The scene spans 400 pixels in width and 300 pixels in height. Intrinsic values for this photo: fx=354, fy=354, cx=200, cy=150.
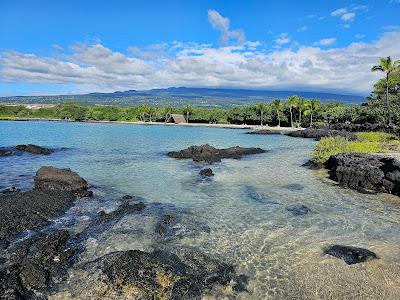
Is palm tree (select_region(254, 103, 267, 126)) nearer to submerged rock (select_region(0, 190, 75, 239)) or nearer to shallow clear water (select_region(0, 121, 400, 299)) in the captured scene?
shallow clear water (select_region(0, 121, 400, 299))

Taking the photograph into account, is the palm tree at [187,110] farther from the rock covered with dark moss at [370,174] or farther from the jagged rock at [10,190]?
the jagged rock at [10,190]

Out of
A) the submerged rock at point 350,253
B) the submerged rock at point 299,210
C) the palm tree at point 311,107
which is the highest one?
the palm tree at point 311,107

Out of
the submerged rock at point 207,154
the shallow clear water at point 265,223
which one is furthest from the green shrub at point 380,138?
the shallow clear water at point 265,223

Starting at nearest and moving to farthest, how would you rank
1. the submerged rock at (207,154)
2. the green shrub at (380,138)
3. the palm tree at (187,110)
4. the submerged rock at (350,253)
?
the submerged rock at (350,253) → the submerged rock at (207,154) → the green shrub at (380,138) → the palm tree at (187,110)

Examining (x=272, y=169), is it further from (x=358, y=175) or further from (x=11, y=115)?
(x=11, y=115)

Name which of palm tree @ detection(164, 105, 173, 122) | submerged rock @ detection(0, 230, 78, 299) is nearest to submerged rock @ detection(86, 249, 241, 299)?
submerged rock @ detection(0, 230, 78, 299)

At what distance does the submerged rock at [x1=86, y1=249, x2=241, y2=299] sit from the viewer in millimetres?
10812

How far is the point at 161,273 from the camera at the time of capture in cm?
1184

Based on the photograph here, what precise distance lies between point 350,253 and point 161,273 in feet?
23.7

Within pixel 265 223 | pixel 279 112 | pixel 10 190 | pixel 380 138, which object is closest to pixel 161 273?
pixel 265 223

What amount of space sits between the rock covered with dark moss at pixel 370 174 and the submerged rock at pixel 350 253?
11.4 meters

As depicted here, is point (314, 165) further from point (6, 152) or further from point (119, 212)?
point (6, 152)

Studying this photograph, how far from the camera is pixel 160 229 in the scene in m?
15.8

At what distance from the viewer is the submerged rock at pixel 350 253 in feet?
42.8
